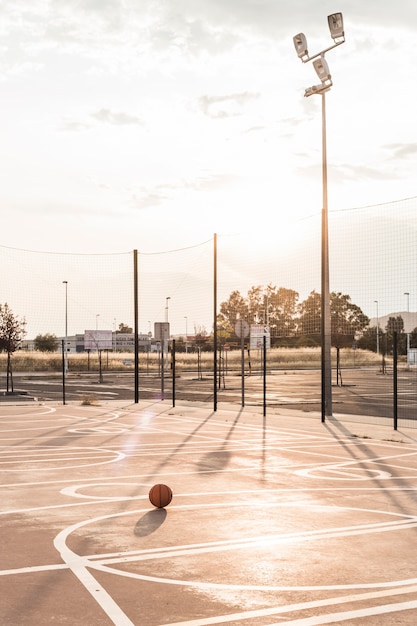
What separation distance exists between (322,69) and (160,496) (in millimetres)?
17438

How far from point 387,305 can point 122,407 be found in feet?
32.2

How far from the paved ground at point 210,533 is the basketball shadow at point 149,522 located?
0.01 metres

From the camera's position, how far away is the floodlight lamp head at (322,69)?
23.3m

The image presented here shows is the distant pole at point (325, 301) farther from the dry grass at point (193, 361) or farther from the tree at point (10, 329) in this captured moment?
the dry grass at point (193, 361)

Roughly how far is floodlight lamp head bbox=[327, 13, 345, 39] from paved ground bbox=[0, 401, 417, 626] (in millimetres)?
12351

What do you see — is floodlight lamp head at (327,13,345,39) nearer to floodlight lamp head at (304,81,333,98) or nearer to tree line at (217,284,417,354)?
floodlight lamp head at (304,81,333,98)

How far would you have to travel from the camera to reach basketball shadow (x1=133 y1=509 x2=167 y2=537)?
817 cm

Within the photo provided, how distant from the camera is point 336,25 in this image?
2272 centimetres

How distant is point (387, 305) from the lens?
2728 cm

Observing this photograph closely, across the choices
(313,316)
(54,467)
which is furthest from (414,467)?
(313,316)

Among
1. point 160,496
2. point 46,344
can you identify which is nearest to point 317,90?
point 160,496

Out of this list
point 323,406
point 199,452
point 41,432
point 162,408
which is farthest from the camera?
point 162,408

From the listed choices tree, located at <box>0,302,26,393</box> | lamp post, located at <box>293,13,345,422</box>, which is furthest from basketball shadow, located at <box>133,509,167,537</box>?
tree, located at <box>0,302,26,393</box>

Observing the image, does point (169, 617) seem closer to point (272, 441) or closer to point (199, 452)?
point (199, 452)
